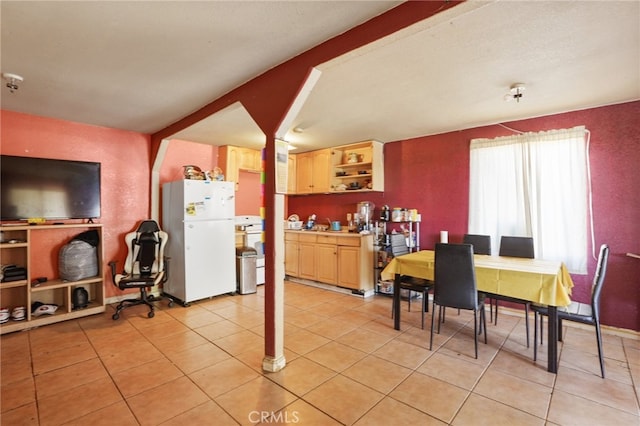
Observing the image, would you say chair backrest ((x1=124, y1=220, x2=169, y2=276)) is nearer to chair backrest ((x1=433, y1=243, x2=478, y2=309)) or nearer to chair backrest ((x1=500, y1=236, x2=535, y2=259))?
chair backrest ((x1=433, y1=243, x2=478, y2=309))

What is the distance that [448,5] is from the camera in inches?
58.0

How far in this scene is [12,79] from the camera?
250 centimetres

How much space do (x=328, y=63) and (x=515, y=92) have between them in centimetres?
196

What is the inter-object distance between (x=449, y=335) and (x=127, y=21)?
373 cm

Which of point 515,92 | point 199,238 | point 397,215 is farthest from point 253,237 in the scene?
point 515,92

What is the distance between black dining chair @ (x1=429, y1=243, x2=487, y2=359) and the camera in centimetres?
268

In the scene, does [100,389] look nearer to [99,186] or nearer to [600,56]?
[99,186]

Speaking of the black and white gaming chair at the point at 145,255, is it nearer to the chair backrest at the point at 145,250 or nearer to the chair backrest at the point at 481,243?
the chair backrest at the point at 145,250

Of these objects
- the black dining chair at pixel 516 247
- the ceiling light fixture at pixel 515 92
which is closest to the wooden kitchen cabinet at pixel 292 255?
the black dining chair at pixel 516 247

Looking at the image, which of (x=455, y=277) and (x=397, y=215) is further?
(x=397, y=215)

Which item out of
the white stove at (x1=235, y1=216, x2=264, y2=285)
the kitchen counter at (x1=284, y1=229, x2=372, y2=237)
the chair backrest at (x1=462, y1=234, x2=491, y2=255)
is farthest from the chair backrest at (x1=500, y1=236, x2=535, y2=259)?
the white stove at (x1=235, y1=216, x2=264, y2=285)

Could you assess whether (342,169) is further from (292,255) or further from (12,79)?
(12,79)

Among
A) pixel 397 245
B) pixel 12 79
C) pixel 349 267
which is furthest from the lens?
pixel 349 267

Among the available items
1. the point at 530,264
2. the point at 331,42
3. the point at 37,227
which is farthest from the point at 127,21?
the point at 530,264
